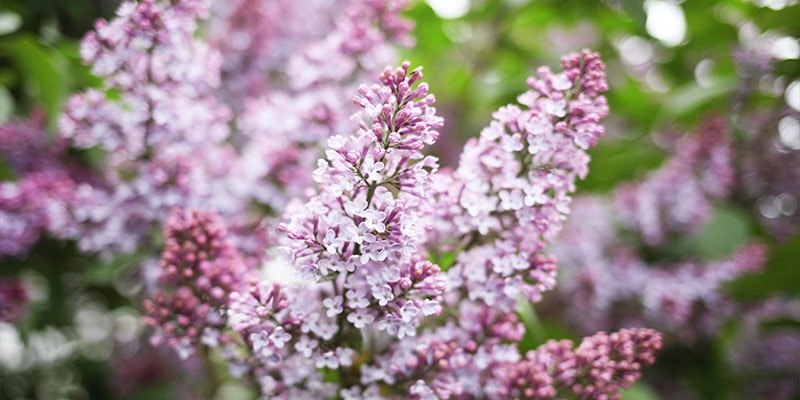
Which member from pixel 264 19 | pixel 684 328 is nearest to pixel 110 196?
pixel 264 19

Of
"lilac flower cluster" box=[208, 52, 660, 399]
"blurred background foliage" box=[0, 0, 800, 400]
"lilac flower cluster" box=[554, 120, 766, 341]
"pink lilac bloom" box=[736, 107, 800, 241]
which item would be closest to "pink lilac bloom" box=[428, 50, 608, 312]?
"lilac flower cluster" box=[208, 52, 660, 399]

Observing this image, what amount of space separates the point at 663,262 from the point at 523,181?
956 millimetres

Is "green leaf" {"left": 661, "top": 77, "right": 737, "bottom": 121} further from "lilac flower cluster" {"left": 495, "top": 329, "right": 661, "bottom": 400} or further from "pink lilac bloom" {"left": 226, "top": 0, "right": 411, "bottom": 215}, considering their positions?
"lilac flower cluster" {"left": 495, "top": 329, "right": 661, "bottom": 400}

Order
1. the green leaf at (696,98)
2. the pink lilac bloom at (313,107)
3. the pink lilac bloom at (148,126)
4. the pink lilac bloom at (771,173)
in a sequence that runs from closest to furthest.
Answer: the pink lilac bloom at (148,126) → the pink lilac bloom at (313,107) → the green leaf at (696,98) → the pink lilac bloom at (771,173)

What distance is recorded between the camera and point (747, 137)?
6.21 feet

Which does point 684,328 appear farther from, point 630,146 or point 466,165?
point 466,165

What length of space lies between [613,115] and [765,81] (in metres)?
0.51

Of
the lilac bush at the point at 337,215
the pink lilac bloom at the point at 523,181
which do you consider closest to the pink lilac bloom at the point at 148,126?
the lilac bush at the point at 337,215

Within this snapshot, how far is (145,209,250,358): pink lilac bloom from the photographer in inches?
41.0

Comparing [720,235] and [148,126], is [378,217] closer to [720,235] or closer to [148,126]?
[148,126]

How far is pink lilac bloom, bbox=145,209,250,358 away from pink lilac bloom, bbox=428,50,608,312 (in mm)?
330

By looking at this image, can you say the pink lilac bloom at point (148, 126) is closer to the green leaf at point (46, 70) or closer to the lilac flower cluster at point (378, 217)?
the green leaf at point (46, 70)

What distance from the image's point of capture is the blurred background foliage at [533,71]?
1.54m

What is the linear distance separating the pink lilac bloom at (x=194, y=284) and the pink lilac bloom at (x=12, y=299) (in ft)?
1.38
